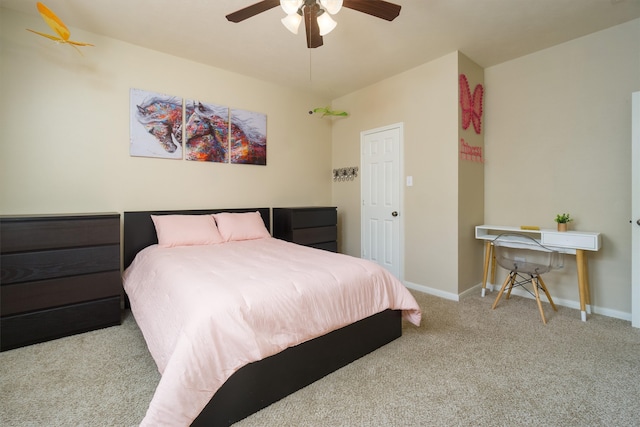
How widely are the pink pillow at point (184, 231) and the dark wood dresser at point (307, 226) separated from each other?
0.88m

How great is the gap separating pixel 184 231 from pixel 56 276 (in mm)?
969

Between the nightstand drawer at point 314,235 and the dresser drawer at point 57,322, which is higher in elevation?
the nightstand drawer at point 314,235

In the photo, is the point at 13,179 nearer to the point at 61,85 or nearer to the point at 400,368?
the point at 61,85

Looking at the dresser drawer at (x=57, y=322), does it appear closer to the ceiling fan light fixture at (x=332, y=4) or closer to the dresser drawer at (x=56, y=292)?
the dresser drawer at (x=56, y=292)

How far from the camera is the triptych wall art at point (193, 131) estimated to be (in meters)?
2.91

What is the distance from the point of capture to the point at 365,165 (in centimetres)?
402

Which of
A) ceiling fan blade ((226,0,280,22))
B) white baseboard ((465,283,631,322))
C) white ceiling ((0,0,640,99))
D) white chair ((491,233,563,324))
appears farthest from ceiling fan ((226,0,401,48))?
white baseboard ((465,283,631,322))

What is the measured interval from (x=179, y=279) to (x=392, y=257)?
267 cm

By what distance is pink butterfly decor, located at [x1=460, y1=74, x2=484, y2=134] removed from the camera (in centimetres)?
308

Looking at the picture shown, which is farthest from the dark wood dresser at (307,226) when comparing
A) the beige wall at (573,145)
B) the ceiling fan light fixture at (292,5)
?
the ceiling fan light fixture at (292,5)

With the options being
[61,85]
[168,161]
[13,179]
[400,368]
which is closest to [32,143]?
[13,179]

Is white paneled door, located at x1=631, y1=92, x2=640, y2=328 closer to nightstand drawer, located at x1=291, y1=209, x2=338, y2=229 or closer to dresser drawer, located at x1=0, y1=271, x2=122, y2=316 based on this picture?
nightstand drawer, located at x1=291, y1=209, x2=338, y2=229

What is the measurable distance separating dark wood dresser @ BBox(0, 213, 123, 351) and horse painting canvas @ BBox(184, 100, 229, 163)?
1.15m

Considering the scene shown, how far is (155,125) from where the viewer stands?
117 inches
